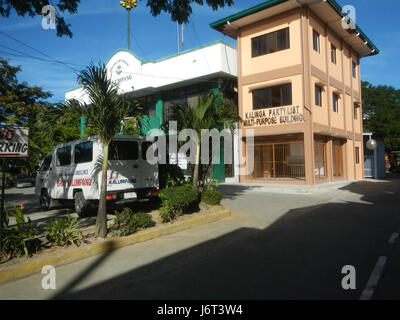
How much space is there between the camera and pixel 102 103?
612 centimetres

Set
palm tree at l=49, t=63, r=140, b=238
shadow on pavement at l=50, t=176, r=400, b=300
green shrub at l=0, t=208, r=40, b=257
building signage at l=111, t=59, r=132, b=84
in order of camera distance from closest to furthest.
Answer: shadow on pavement at l=50, t=176, r=400, b=300, green shrub at l=0, t=208, r=40, b=257, palm tree at l=49, t=63, r=140, b=238, building signage at l=111, t=59, r=132, b=84

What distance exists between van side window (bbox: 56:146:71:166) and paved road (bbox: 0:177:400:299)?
14.8 feet

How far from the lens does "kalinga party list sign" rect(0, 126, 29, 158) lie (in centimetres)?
470

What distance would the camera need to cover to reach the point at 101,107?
6137 mm

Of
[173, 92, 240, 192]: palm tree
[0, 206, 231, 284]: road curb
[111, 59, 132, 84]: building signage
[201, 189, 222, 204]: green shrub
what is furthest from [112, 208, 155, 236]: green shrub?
[111, 59, 132, 84]: building signage

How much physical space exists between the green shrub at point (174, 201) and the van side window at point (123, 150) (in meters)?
1.50

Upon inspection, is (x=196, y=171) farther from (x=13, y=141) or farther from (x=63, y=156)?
(x=13, y=141)

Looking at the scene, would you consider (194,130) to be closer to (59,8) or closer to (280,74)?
(59,8)

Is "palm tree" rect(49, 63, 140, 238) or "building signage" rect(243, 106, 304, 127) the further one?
"building signage" rect(243, 106, 304, 127)

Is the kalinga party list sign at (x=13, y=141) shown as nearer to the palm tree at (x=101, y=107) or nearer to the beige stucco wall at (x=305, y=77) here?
the palm tree at (x=101, y=107)

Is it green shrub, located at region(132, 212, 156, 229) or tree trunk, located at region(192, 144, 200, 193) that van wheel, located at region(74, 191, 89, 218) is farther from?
tree trunk, located at region(192, 144, 200, 193)

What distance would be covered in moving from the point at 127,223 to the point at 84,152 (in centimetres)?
306
